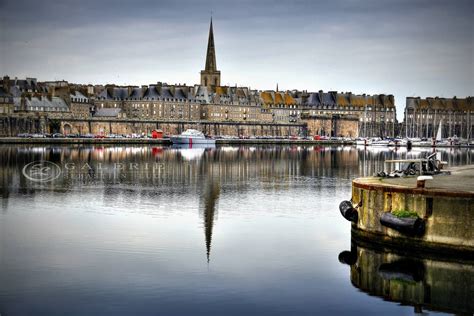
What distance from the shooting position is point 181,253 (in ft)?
84.7

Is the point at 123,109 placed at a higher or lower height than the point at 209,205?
higher

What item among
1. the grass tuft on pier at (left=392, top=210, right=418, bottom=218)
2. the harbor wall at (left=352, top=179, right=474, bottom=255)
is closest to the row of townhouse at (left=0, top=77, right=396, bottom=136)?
the harbor wall at (left=352, top=179, right=474, bottom=255)

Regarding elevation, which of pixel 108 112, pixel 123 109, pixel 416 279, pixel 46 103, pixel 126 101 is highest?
pixel 126 101

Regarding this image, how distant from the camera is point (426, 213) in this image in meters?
24.2

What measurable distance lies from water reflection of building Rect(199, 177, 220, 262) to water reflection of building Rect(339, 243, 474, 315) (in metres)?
5.29

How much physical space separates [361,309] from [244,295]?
3.17 meters

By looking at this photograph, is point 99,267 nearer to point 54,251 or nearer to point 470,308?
point 54,251

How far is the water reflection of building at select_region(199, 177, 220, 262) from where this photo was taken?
2945 centimetres

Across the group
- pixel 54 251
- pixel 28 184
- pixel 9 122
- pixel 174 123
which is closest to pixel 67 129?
pixel 9 122
